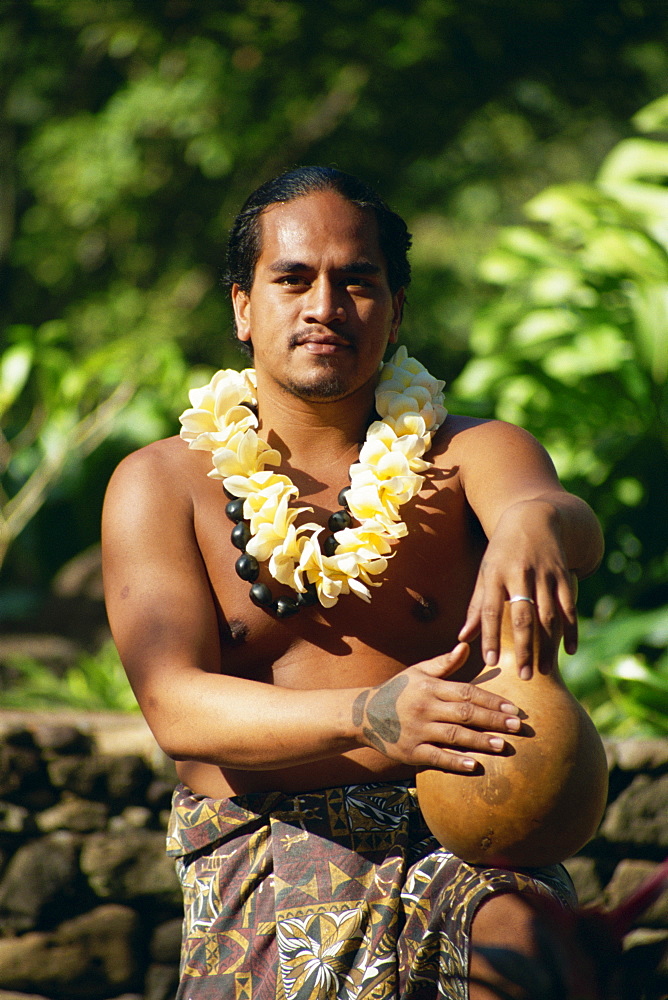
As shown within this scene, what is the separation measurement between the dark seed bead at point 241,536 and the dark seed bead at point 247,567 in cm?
2

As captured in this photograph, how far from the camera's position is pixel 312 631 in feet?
7.38

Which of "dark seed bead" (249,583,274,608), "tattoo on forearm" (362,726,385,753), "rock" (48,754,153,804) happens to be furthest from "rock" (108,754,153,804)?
"tattoo on forearm" (362,726,385,753)

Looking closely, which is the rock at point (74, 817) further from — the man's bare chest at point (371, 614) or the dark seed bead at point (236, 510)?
the dark seed bead at point (236, 510)

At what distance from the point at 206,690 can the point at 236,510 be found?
47 cm

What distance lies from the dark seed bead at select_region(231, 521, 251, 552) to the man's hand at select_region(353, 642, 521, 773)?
0.60 meters

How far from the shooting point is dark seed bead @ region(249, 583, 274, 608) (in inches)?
86.7

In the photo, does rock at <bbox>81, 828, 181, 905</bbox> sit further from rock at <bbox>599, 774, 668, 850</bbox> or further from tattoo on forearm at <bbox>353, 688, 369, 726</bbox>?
tattoo on forearm at <bbox>353, 688, 369, 726</bbox>

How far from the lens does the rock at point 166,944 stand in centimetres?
338

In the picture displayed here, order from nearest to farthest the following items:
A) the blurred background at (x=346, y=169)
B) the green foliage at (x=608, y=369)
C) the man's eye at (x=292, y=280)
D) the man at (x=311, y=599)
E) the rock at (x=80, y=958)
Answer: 1. the man at (x=311, y=599)
2. the man's eye at (x=292, y=280)
3. the rock at (x=80, y=958)
4. the green foliage at (x=608, y=369)
5. the blurred background at (x=346, y=169)

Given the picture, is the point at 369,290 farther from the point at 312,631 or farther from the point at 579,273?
the point at 579,273

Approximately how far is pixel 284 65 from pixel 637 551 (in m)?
5.31

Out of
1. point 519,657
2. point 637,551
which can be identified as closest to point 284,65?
point 637,551

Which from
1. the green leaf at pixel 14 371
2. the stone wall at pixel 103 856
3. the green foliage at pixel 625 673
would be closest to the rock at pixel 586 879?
the stone wall at pixel 103 856

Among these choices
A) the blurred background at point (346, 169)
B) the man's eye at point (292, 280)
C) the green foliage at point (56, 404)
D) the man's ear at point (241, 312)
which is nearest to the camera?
the man's eye at point (292, 280)
